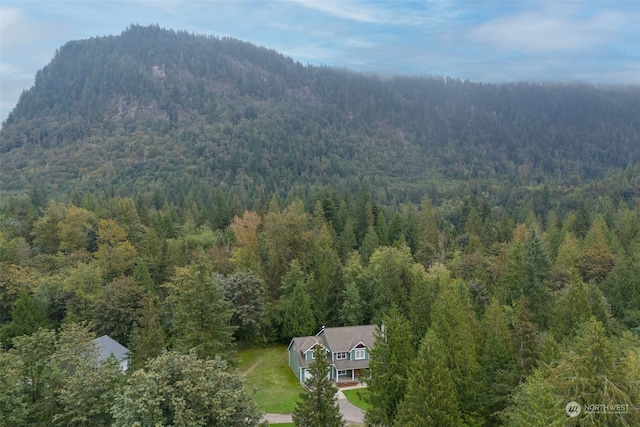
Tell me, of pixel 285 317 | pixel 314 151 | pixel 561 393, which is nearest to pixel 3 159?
pixel 314 151

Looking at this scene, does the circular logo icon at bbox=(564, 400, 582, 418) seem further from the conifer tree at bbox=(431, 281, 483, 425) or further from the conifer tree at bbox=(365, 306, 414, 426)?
the conifer tree at bbox=(365, 306, 414, 426)

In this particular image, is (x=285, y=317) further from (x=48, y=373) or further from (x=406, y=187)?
(x=406, y=187)

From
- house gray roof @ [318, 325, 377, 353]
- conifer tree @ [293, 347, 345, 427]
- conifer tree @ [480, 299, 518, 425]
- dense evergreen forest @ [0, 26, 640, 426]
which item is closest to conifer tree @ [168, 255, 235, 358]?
dense evergreen forest @ [0, 26, 640, 426]

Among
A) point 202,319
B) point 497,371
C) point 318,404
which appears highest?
point 202,319

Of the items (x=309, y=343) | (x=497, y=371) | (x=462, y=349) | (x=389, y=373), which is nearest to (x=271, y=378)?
(x=309, y=343)

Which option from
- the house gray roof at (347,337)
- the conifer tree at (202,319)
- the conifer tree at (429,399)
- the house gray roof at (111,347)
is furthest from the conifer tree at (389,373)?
the house gray roof at (111,347)

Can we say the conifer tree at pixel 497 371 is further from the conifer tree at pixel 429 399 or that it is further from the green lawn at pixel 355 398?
the green lawn at pixel 355 398

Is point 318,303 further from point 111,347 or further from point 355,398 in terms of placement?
point 111,347
